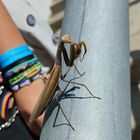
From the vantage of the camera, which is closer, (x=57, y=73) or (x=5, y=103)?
(x=57, y=73)

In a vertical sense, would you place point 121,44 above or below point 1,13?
below

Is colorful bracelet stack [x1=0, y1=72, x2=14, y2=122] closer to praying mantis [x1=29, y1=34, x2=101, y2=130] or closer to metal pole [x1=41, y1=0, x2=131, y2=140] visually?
praying mantis [x1=29, y1=34, x2=101, y2=130]

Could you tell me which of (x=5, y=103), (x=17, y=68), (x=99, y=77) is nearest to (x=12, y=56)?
(x=17, y=68)

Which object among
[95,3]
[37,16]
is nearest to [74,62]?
[95,3]

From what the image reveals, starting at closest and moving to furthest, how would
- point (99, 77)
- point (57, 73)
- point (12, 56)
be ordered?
point (99, 77), point (57, 73), point (12, 56)

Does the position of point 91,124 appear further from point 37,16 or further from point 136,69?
point 136,69

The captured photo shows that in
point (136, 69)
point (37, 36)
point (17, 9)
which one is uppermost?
point (17, 9)

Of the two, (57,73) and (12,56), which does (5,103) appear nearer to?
(12,56)
